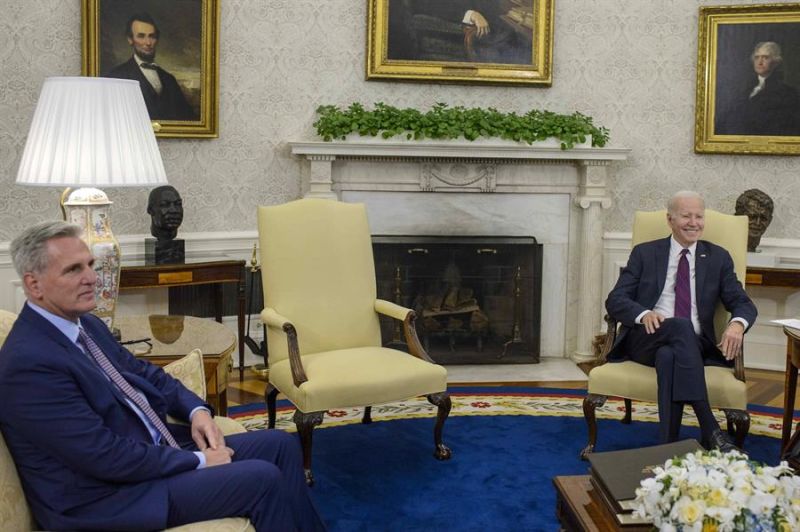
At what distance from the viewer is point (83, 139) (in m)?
3.18

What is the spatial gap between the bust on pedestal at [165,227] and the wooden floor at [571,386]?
0.90 metres

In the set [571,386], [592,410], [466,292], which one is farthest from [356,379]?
[466,292]

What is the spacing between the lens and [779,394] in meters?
5.76

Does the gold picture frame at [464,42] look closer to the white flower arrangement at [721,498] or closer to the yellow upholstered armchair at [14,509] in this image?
the yellow upholstered armchair at [14,509]

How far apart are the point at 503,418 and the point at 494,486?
106 centimetres

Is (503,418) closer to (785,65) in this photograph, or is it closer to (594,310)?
(594,310)

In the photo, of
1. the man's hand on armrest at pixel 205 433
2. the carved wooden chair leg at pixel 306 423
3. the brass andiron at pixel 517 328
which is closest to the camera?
the man's hand on armrest at pixel 205 433

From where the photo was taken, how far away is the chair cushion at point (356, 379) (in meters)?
3.88

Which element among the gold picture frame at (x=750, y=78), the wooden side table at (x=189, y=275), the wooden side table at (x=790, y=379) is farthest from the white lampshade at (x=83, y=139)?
the gold picture frame at (x=750, y=78)

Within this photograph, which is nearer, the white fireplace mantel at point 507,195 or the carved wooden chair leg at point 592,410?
the carved wooden chair leg at point 592,410

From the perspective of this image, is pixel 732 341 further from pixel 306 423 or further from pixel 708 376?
pixel 306 423

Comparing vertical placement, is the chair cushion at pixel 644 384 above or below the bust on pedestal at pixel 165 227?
below

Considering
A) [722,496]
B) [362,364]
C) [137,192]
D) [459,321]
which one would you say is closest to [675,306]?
[362,364]

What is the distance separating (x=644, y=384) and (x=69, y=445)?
9.00ft
